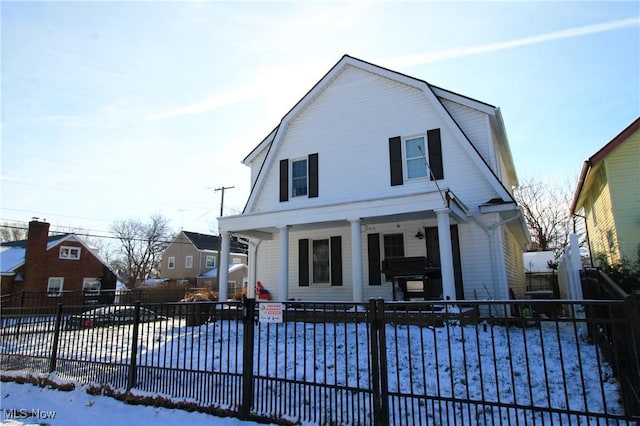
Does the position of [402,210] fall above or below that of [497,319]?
above

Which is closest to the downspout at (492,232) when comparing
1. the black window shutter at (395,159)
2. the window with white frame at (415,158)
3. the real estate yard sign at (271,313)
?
the window with white frame at (415,158)

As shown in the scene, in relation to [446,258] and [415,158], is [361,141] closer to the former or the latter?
[415,158]

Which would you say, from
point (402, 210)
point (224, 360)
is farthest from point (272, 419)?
point (402, 210)

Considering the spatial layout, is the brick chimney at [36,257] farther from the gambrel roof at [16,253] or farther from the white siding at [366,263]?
the white siding at [366,263]

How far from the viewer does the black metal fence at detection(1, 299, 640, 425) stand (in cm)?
387

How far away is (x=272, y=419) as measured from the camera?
454 cm

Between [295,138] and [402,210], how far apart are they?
635 cm

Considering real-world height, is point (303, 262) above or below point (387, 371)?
above

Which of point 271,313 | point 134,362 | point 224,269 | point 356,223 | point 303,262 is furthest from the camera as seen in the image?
point 303,262

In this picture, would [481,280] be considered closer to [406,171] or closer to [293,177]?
[406,171]

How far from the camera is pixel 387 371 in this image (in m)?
4.82

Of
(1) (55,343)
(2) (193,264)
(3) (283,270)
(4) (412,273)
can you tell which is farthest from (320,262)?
(2) (193,264)

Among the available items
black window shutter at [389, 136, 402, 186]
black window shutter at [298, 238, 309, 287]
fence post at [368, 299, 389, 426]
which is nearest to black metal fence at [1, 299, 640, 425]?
fence post at [368, 299, 389, 426]

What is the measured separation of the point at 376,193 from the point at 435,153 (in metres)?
2.26
